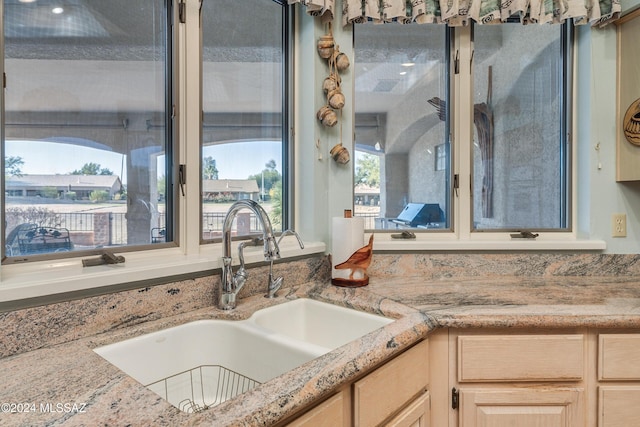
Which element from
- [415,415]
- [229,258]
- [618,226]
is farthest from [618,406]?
[229,258]

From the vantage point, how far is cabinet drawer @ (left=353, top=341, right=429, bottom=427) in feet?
2.97

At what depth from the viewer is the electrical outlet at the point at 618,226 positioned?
178 cm

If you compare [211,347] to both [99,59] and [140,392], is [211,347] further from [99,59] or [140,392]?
[99,59]

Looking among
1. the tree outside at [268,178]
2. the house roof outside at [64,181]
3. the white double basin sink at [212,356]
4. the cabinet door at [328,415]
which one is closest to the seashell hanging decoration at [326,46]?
the tree outside at [268,178]

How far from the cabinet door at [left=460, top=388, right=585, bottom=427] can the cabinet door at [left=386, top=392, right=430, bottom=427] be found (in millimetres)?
128

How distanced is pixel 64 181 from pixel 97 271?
328mm

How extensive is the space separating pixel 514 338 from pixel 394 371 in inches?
17.3

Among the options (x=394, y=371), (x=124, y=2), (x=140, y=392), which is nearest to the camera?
(x=140, y=392)

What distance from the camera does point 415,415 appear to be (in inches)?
43.2

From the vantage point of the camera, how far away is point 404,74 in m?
1.92

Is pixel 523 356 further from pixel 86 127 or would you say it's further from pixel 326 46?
pixel 86 127

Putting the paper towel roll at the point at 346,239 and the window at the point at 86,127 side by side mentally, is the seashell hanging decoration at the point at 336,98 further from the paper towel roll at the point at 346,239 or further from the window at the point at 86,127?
the window at the point at 86,127

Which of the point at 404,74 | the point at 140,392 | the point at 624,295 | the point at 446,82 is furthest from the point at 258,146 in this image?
the point at 624,295

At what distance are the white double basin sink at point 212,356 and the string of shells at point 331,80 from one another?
2.99 ft
